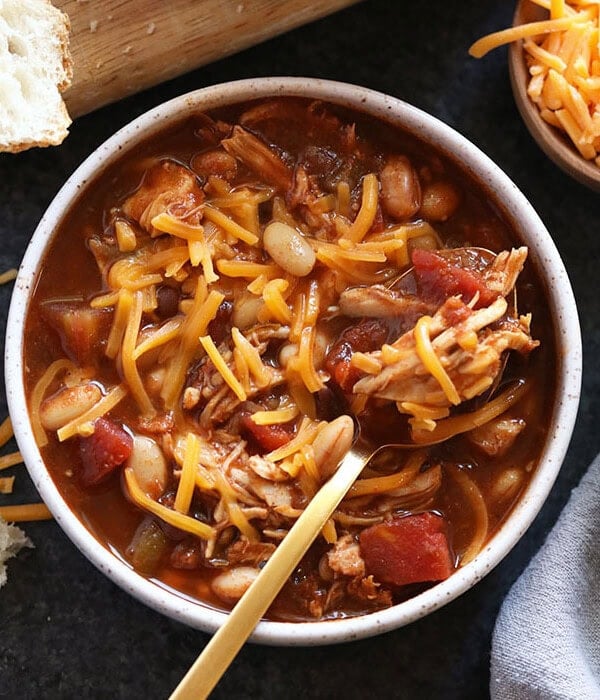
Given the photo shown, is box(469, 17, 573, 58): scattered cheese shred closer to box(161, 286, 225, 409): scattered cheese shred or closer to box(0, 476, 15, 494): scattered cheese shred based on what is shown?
box(161, 286, 225, 409): scattered cheese shred

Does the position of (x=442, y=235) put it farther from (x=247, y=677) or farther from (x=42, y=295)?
(x=247, y=677)

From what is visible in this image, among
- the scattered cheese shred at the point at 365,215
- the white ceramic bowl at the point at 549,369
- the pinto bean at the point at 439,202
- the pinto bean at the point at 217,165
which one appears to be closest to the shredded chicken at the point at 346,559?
the white ceramic bowl at the point at 549,369

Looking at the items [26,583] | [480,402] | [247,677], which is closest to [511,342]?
[480,402]

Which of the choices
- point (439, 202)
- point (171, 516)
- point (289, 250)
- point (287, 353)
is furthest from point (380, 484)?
point (439, 202)

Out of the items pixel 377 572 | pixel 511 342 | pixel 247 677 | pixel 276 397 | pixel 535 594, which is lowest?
pixel 247 677

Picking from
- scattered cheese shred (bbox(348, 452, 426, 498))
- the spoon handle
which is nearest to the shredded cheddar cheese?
scattered cheese shred (bbox(348, 452, 426, 498))
